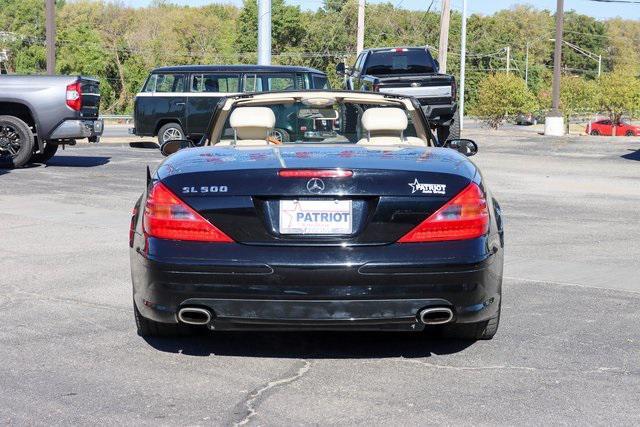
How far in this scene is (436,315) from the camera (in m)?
5.38

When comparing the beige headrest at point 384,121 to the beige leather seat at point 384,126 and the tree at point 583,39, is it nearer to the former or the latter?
the beige leather seat at point 384,126

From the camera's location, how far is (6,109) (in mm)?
18438

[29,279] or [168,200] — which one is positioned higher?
[168,200]

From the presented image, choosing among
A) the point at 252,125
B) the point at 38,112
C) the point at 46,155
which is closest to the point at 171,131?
the point at 46,155

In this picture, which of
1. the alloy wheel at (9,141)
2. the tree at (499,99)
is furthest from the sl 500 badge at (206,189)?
the tree at (499,99)

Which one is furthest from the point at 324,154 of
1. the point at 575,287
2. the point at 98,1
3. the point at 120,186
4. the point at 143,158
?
the point at 98,1

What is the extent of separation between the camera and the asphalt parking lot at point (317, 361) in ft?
16.0

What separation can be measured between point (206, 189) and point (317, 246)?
0.65m

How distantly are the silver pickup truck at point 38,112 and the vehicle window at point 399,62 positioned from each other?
728 centimetres

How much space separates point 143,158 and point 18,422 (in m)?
17.6

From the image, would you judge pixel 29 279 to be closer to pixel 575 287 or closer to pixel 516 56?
pixel 575 287

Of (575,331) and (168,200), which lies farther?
(575,331)

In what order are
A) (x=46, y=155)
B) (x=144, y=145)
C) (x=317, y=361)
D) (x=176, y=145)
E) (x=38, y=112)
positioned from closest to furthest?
1. (x=317, y=361)
2. (x=176, y=145)
3. (x=38, y=112)
4. (x=46, y=155)
5. (x=144, y=145)

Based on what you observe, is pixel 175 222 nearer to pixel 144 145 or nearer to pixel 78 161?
pixel 78 161
